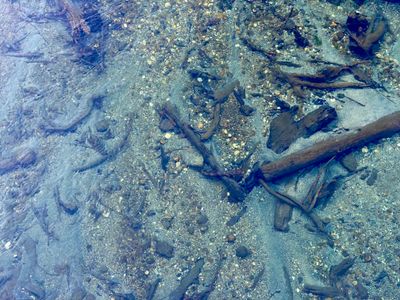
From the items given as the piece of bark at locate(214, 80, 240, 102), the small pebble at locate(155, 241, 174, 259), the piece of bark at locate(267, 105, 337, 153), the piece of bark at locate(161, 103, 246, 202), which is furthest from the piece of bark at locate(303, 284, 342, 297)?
the piece of bark at locate(214, 80, 240, 102)

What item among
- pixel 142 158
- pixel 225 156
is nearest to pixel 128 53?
pixel 142 158

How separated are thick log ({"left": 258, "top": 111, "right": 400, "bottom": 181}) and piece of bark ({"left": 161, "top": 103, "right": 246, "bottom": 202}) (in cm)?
51

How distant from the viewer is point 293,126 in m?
5.24

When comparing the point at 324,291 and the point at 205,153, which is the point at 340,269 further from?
the point at 205,153

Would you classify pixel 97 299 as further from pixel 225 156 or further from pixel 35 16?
pixel 35 16

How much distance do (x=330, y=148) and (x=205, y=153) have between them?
6.51ft

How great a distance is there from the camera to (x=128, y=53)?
6.71 m

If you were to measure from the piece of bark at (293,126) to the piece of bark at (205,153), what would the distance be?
86 centimetres

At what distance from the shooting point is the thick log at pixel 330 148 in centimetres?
476

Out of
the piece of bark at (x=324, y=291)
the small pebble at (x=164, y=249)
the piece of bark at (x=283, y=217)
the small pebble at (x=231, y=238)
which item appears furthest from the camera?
the small pebble at (x=164, y=249)

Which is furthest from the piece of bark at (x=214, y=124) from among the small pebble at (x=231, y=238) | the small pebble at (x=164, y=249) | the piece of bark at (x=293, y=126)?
the small pebble at (x=164, y=249)

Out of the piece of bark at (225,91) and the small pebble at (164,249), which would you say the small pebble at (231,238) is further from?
the piece of bark at (225,91)

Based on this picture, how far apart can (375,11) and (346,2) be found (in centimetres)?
46

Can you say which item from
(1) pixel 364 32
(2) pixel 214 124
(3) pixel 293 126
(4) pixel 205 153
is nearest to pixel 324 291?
(3) pixel 293 126
